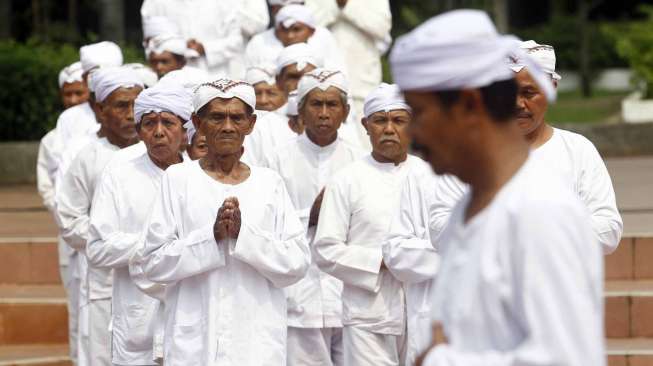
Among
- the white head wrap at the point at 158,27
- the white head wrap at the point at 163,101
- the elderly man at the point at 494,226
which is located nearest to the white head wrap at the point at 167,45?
the white head wrap at the point at 158,27

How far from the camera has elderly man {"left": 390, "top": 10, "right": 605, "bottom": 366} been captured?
3.20 meters

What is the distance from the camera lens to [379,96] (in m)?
8.30

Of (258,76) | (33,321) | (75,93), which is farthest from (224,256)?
(75,93)

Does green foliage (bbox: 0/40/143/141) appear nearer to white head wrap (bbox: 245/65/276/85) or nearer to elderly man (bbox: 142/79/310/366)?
white head wrap (bbox: 245/65/276/85)

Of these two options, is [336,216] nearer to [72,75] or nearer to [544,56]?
[544,56]

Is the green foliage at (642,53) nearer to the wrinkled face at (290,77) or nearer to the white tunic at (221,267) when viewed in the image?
the wrinkled face at (290,77)

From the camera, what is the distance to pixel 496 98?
3385mm

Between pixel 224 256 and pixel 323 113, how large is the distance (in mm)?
2478

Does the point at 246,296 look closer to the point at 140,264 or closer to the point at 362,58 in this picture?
the point at 140,264

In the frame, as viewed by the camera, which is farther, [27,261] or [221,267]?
Result: [27,261]

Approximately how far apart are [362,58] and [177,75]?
4.43m

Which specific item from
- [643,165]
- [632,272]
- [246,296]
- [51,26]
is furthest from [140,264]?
[51,26]

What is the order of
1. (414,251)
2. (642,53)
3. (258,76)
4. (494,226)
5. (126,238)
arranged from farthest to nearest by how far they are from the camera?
Answer: (642,53) → (258,76) → (126,238) → (414,251) → (494,226)

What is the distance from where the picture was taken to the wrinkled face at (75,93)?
39.1ft
